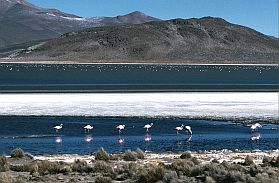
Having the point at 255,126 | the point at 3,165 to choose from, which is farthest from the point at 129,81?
the point at 3,165

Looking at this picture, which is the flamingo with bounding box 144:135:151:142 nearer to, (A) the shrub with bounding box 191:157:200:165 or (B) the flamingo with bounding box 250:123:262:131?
(B) the flamingo with bounding box 250:123:262:131

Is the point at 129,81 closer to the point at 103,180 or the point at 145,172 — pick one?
the point at 145,172

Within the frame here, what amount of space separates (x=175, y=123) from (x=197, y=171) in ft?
47.4

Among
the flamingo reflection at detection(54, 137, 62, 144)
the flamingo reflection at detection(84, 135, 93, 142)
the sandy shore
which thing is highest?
the sandy shore

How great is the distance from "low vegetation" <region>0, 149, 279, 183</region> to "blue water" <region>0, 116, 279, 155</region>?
4893mm

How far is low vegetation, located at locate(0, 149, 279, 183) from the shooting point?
46.2ft

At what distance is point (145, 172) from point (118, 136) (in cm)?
1117

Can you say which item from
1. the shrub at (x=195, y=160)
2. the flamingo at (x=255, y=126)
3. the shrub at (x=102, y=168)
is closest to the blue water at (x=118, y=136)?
the flamingo at (x=255, y=126)

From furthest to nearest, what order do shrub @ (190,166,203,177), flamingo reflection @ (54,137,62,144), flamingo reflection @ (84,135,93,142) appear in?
flamingo reflection @ (84,135,93,142)
flamingo reflection @ (54,137,62,144)
shrub @ (190,166,203,177)

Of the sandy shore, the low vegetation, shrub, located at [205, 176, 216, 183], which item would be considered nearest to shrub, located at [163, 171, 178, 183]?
the low vegetation

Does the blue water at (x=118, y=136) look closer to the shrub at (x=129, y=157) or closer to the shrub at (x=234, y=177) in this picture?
the shrub at (x=129, y=157)

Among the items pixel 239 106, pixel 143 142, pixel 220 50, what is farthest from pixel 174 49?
pixel 143 142

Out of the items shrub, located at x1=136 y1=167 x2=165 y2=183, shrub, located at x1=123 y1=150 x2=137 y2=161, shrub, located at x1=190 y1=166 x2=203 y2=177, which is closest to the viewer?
shrub, located at x1=136 y1=167 x2=165 y2=183

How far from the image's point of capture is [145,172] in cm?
1468
